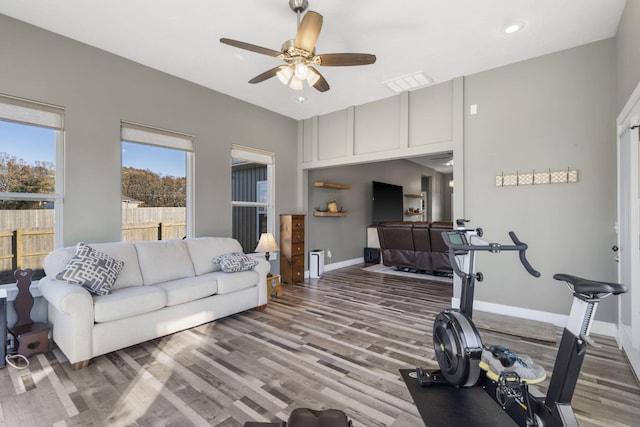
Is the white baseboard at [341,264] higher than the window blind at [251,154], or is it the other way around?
the window blind at [251,154]

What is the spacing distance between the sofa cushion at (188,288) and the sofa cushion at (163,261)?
11 centimetres

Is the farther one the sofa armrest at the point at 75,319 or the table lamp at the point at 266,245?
the table lamp at the point at 266,245

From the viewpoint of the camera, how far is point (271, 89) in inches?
172

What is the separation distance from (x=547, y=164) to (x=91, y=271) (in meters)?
4.79

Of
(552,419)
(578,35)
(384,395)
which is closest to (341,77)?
(578,35)

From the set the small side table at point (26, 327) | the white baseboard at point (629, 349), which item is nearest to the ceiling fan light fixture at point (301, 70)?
the small side table at point (26, 327)

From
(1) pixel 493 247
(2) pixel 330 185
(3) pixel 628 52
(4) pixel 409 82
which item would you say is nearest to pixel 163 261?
(1) pixel 493 247

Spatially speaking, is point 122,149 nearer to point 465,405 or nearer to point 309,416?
point 309,416

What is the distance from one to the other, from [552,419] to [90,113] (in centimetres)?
458

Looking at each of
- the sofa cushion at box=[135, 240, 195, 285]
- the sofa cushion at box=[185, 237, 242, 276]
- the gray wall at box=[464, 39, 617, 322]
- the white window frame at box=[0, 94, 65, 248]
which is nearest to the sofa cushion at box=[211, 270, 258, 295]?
the sofa cushion at box=[185, 237, 242, 276]

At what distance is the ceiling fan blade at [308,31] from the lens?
2.17m

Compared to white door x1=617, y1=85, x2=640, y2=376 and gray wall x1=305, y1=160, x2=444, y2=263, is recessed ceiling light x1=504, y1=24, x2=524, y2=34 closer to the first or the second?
white door x1=617, y1=85, x2=640, y2=376

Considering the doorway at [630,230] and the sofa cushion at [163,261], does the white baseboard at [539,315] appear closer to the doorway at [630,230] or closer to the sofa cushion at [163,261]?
the doorway at [630,230]

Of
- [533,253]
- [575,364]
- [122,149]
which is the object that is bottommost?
[575,364]
